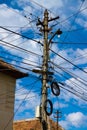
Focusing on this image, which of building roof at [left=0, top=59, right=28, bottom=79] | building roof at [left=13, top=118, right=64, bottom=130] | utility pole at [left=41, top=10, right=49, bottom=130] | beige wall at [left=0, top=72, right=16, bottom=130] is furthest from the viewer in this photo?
building roof at [left=13, top=118, right=64, bottom=130]

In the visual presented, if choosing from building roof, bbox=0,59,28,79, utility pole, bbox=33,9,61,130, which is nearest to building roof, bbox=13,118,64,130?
building roof, bbox=0,59,28,79

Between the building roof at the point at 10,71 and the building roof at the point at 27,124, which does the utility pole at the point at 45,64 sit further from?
the building roof at the point at 27,124

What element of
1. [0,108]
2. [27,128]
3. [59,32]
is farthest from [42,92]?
[27,128]

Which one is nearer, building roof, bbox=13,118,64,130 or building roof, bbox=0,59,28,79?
building roof, bbox=0,59,28,79

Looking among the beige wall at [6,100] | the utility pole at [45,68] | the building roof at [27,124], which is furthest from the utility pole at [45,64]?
the building roof at [27,124]

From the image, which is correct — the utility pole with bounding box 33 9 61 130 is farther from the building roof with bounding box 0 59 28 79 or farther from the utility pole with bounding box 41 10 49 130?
the building roof with bounding box 0 59 28 79

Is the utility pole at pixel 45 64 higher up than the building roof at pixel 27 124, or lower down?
higher up

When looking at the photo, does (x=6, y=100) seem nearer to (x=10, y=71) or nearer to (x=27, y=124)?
(x=10, y=71)

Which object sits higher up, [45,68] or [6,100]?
[45,68]

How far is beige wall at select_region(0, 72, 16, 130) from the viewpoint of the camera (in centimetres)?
2528

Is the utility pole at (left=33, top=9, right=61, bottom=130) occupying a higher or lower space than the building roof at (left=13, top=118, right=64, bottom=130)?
higher

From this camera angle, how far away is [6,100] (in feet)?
84.9

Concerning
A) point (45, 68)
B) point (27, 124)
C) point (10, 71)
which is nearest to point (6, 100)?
point (10, 71)

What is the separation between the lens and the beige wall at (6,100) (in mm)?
25281
